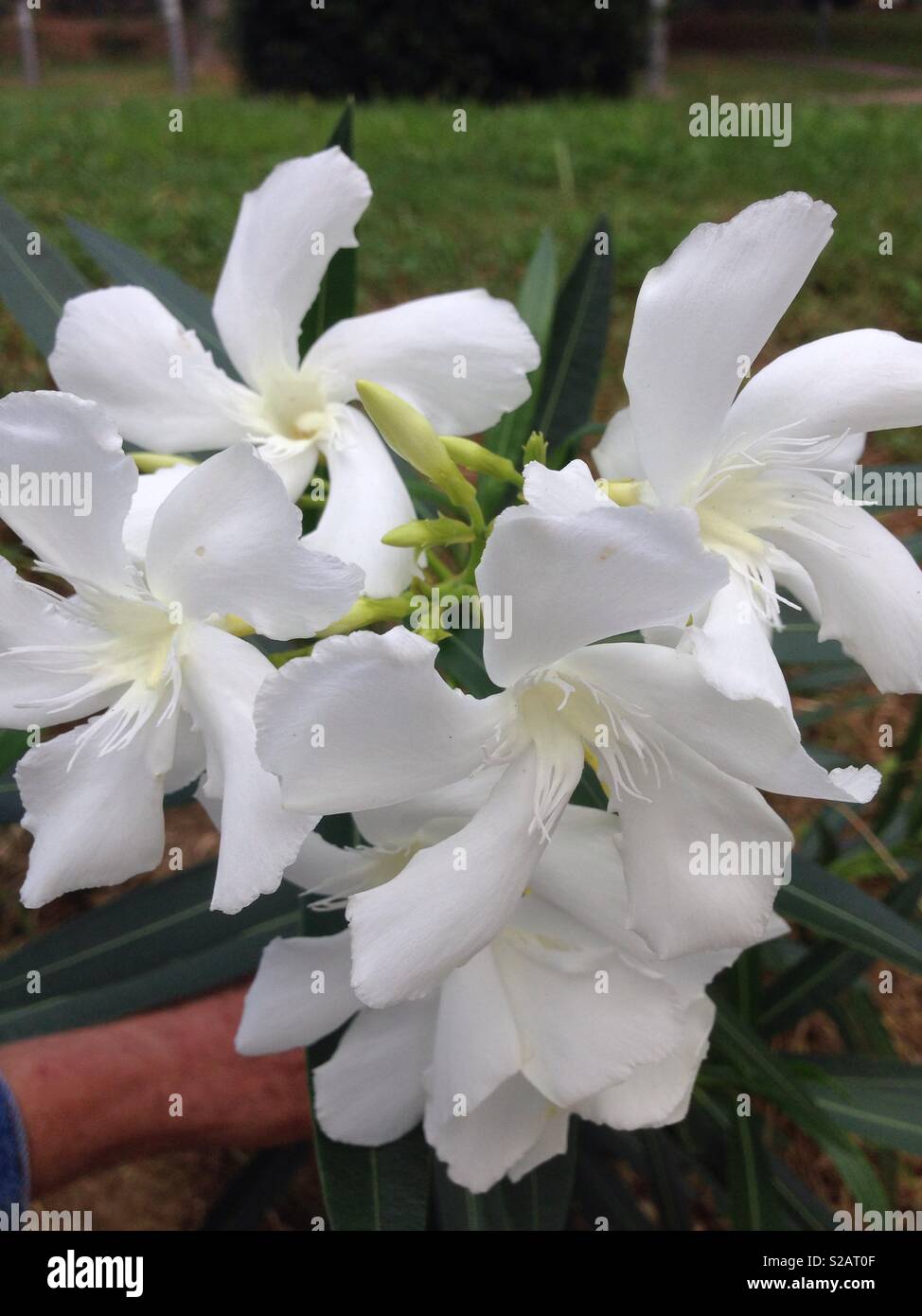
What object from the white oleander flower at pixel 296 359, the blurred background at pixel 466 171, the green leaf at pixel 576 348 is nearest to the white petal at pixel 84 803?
the white oleander flower at pixel 296 359

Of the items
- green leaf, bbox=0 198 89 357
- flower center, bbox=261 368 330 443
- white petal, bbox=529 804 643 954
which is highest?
green leaf, bbox=0 198 89 357

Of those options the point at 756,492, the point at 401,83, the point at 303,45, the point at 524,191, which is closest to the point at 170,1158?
the point at 756,492

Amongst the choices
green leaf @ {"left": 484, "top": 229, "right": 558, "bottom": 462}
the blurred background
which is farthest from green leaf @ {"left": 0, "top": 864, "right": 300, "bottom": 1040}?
the blurred background

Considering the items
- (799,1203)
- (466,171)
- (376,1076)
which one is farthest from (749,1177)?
(466,171)

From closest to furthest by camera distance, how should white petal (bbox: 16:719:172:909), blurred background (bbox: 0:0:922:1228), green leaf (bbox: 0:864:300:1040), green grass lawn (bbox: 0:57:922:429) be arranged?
white petal (bbox: 16:719:172:909)
green leaf (bbox: 0:864:300:1040)
blurred background (bbox: 0:0:922:1228)
green grass lawn (bbox: 0:57:922:429)

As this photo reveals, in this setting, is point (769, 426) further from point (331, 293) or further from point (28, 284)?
point (28, 284)

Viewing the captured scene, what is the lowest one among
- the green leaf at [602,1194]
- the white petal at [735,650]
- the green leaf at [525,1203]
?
the green leaf at [602,1194]

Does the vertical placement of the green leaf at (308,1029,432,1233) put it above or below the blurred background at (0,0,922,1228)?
below

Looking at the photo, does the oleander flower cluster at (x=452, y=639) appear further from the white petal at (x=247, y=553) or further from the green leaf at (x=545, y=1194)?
the green leaf at (x=545, y=1194)

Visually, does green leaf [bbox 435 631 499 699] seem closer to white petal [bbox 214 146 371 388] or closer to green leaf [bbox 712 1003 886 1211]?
white petal [bbox 214 146 371 388]
